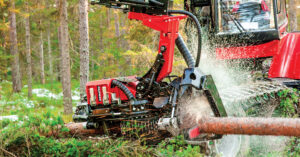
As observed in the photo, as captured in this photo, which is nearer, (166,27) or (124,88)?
(166,27)

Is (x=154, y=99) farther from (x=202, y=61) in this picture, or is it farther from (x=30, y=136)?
(x=202, y=61)

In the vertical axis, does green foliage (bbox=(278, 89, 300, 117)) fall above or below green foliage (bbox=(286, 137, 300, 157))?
above

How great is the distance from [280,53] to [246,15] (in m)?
0.95

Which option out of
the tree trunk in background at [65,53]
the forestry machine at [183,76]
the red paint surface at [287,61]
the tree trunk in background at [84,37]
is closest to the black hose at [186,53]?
the forestry machine at [183,76]

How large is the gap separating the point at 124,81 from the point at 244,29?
259cm

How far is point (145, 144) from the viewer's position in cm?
391

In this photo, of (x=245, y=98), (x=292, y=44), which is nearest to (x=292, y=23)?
(x=292, y=44)

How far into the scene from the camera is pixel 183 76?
3598mm

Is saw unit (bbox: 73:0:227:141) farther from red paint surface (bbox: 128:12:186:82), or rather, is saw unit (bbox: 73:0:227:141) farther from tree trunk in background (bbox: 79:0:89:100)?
tree trunk in background (bbox: 79:0:89:100)

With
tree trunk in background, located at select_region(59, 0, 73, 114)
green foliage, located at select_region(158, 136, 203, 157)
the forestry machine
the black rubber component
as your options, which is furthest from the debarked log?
tree trunk in background, located at select_region(59, 0, 73, 114)

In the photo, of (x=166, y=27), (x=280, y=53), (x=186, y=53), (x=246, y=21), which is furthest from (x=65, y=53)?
(x=186, y=53)

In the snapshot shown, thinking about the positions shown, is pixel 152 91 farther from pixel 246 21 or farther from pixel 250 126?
pixel 246 21

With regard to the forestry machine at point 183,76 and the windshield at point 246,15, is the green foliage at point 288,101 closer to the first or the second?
the forestry machine at point 183,76

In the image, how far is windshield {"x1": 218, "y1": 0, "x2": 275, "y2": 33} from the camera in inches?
218
